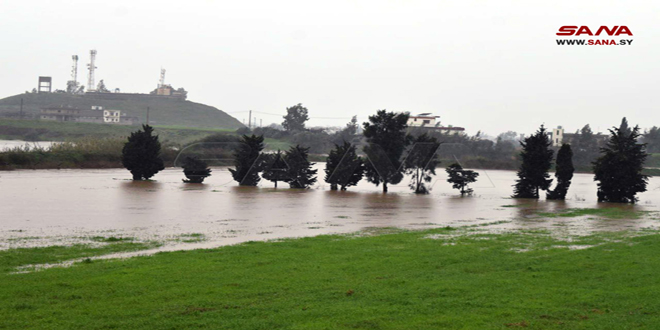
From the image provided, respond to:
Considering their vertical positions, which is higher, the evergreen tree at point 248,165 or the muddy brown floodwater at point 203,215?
the evergreen tree at point 248,165

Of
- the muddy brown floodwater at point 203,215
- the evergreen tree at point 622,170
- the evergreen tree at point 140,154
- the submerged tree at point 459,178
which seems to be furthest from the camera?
the evergreen tree at point 140,154

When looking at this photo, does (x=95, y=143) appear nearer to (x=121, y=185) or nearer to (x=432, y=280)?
(x=121, y=185)

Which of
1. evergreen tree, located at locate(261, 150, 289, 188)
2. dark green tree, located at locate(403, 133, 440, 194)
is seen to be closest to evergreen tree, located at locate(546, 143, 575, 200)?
dark green tree, located at locate(403, 133, 440, 194)

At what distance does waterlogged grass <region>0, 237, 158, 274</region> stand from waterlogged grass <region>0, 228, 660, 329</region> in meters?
0.79

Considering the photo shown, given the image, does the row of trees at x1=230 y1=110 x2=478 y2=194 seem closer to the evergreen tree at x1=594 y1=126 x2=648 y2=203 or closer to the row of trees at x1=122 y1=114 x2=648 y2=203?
the row of trees at x1=122 y1=114 x2=648 y2=203

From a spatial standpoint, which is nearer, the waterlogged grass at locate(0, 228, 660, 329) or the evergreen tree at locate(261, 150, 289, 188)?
the waterlogged grass at locate(0, 228, 660, 329)

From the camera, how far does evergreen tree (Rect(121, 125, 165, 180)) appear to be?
37.8 m

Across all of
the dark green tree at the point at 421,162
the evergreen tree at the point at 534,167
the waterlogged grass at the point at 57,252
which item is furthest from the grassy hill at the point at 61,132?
the waterlogged grass at the point at 57,252

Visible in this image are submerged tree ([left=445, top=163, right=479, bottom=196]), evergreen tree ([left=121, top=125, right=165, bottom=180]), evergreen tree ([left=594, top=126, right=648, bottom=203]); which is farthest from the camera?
evergreen tree ([left=121, top=125, right=165, bottom=180])

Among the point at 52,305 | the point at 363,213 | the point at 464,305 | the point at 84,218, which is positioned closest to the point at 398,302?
the point at 464,305

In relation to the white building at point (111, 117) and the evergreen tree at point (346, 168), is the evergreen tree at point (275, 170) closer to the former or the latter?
the evergreen tree at point (346, 168)

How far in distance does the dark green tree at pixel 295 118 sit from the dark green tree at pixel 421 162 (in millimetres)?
62702

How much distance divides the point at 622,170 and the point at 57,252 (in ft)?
87.7

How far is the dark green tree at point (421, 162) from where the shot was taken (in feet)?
123
